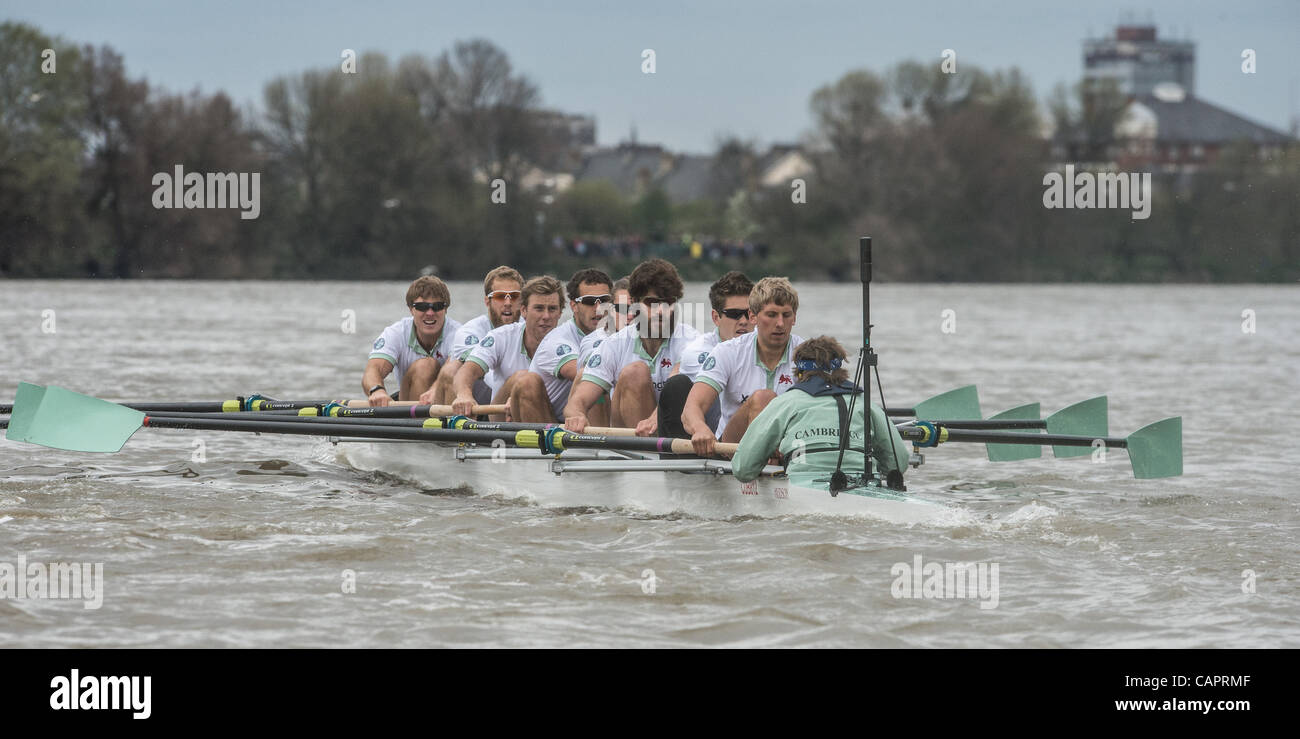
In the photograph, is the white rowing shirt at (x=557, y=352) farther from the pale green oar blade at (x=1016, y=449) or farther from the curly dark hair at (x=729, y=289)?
the pale green oar blade at (x=1016, y=449)

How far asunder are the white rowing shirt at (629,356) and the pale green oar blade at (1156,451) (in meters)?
2.85

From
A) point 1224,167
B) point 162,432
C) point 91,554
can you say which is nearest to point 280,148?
point 1224,167

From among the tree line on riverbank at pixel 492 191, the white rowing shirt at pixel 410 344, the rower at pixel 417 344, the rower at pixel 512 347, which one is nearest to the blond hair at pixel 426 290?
the rower at pixel 417 344

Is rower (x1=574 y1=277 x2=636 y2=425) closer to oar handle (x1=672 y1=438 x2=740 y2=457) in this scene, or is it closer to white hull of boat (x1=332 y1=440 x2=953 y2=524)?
white hull of boat (x1=332 y1=440 x2=953 y2=524)

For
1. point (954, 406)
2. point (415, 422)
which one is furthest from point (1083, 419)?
point (415, 422)

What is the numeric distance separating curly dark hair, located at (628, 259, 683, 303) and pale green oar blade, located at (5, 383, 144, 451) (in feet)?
11.8

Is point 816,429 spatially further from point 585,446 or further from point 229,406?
point 229,406

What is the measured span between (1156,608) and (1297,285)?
68.3 metres

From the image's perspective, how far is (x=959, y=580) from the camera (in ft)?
22.9

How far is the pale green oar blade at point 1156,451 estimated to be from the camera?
930 centimetres

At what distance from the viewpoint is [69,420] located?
9969 mm

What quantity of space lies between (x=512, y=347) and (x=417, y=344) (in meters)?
1.17
